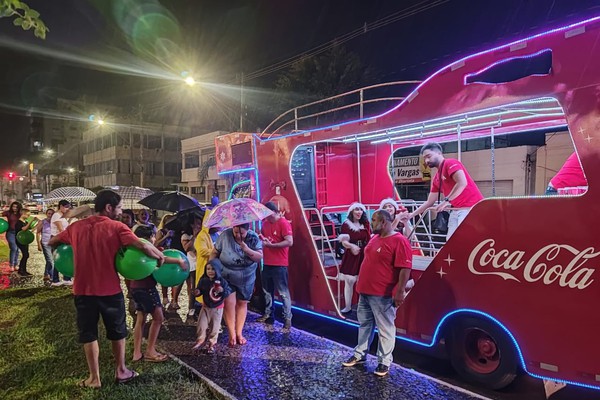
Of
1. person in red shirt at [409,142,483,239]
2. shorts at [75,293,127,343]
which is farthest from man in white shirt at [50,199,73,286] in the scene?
person in red shirt at [409,142,483,239]

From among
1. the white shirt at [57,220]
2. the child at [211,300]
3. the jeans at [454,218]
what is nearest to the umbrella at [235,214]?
the child at [211,300]

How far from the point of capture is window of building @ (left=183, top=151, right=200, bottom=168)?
126 ft

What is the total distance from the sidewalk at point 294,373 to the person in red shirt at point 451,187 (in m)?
1.73

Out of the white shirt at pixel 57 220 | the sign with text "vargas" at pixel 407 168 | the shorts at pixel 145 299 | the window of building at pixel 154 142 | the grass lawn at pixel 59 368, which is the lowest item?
the grass lawn at pixel 59 368

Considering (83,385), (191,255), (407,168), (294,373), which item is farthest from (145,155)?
(294,373)

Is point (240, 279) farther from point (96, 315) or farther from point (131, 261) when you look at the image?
point (96, 315)

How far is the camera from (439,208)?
15.4 ft

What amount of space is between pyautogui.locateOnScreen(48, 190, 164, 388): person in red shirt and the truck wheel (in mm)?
3229

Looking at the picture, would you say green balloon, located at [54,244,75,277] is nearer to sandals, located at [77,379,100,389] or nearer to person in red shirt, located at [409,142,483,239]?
sandals, located at [77,379,100,389]

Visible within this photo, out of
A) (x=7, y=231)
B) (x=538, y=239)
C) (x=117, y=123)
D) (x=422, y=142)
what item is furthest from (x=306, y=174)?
(x=117, y=123)

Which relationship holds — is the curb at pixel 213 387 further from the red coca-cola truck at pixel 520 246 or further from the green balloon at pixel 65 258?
the red coca-cola truck at pixel 520 246

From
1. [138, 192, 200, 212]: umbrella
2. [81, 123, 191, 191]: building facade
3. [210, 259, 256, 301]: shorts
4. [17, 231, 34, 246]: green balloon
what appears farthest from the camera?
[81, 123, 191, 191]: building facade

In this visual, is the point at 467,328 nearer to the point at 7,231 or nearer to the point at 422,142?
the point at 422,142

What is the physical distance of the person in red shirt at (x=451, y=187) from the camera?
15.5 ft
